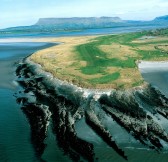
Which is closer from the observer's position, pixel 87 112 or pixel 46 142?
pixel 46 142

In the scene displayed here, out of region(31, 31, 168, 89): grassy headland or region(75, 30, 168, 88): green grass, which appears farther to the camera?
region(75, 30, 168, 88): green grass

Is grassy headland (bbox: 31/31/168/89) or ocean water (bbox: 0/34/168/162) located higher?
grassy headland (bbox: 31/31/168/89)

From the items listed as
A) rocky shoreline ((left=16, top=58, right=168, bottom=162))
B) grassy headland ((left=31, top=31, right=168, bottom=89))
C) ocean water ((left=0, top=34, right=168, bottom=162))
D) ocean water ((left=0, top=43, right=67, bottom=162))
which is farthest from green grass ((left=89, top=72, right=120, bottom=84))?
ocean water ((left=0, top=34, right=168, bottom=162))

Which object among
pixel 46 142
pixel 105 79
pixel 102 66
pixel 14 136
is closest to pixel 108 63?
pixel 102 66

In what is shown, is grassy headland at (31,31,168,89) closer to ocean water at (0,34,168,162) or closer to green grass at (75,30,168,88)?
green grass at (75,30,168,88)

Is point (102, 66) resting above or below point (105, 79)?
above

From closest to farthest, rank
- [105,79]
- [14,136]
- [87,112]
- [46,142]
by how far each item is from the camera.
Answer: [46,142] → [14,136] → [87,112] → [105,79]

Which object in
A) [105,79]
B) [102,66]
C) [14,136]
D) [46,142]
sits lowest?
[46,142]

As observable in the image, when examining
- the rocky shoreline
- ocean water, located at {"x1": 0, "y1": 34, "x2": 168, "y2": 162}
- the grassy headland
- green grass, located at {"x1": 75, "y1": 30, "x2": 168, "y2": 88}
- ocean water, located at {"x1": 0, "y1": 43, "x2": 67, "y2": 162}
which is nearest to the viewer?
ocean water, located at {"x1": 0, "y1": 34, "x2": 168, "y2": 162}

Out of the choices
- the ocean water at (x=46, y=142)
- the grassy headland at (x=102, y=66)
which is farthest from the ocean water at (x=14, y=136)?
the grassy headland at (x=102, y=66)

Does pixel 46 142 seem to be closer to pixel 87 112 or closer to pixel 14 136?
pixel 14 136
